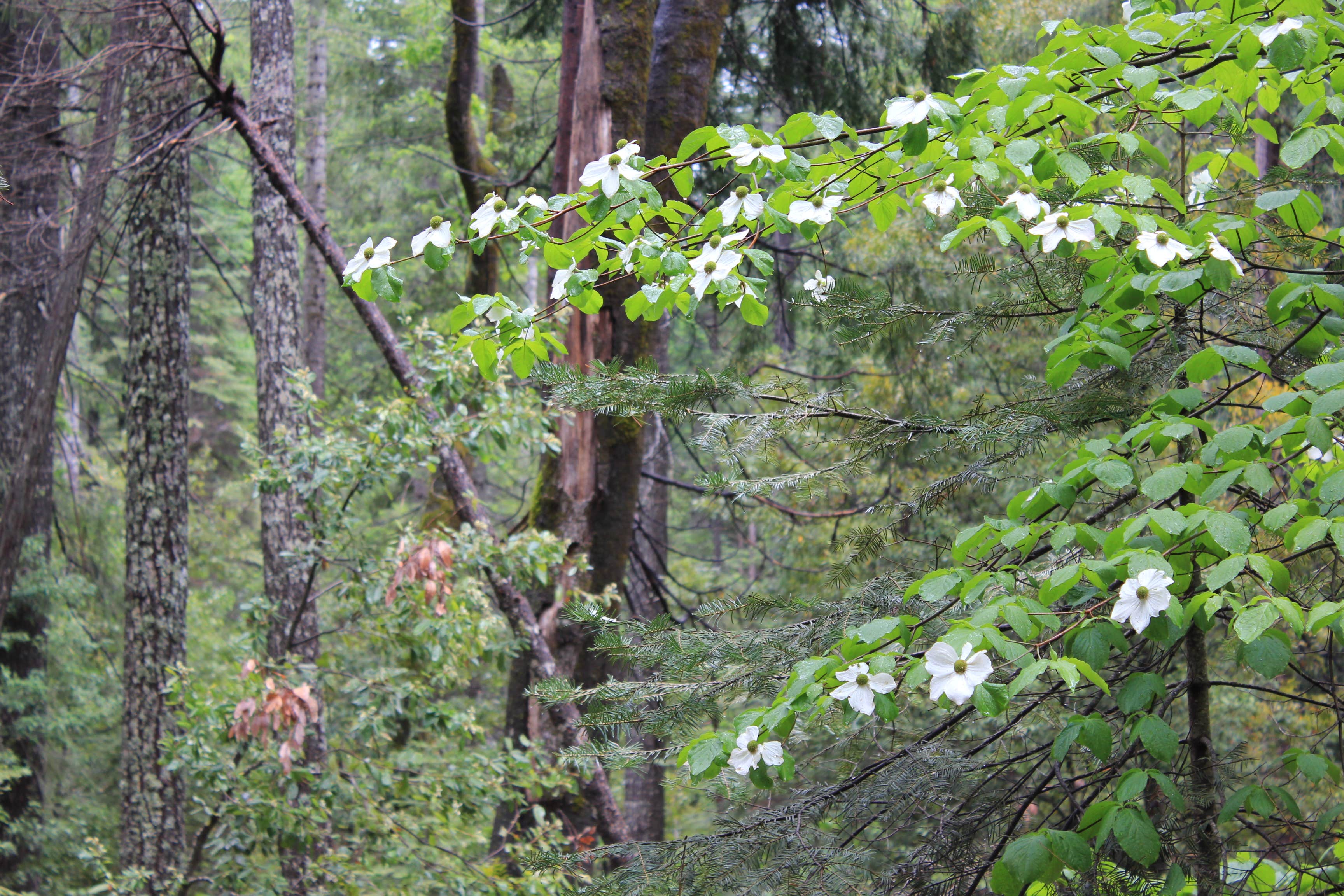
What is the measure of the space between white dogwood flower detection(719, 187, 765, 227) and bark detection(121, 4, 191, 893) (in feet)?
16.1

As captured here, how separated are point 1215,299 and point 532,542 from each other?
2.79 meters

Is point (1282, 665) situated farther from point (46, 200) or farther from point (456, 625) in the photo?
point (46, 200)

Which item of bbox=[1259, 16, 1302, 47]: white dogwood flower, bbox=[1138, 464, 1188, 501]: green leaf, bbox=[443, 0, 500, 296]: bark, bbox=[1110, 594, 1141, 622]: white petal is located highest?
bbox=[443, 0, 500, 296]: bark

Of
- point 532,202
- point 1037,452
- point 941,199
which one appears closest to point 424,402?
point 532,202

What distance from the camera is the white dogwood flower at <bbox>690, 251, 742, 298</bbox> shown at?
1768mm

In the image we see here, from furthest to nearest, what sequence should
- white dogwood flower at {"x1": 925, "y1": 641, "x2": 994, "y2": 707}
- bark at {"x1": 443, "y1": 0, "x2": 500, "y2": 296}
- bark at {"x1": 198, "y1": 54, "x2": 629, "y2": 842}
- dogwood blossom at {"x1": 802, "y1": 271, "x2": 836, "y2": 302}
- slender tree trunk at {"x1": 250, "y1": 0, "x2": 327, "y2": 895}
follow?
slender tree trunk at {"x1": 250, "y1": 0, "x2": 327, "y2": 895} < bark at {"x1": 443, "y1": 0, "x2": 500, "y2": 296} < bark at {"x1": 198, "y1": 54, "x2": 629, "y2": 842} < dogwood blossom at {"x1": 802, "y1": 271, "x2": 836, "y2": 302} < white dogwood flower at {"x1": 925, "y1": 641, "x2": 994, "y2": 707}

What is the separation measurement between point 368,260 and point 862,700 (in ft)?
4.03

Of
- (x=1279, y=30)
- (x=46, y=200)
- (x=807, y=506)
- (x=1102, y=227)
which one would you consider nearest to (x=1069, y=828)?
(x=1102, y=227)

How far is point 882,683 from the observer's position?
142cm

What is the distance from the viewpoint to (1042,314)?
7.48ft

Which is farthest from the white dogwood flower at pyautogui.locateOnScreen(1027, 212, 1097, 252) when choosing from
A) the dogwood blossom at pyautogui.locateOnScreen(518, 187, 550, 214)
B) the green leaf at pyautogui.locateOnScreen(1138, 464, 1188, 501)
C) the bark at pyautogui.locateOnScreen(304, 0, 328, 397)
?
the bark at pyautogui.locateOnScreen(304, 0, 328, 397)

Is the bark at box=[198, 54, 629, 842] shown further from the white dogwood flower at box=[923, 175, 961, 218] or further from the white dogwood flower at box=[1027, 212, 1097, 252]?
the white dogwood flower at box=[1027, 212, 1097, 252]

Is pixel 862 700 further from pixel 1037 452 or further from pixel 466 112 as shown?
pixel 466 112

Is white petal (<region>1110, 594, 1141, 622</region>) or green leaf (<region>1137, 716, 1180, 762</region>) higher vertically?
white petal (<region>1110, 594, 1141, 622</region>)
